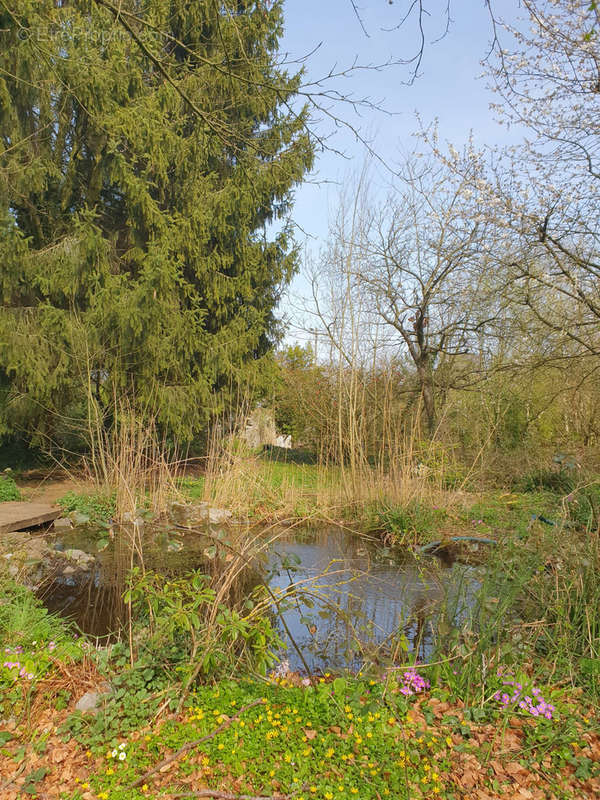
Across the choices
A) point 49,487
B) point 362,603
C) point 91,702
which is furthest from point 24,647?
point 49,487

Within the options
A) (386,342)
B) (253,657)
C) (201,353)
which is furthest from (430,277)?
(253,657)

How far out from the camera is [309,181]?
3.28 meters

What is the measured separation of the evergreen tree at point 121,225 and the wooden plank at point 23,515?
3.64 ft

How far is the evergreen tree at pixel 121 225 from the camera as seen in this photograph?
662 cm

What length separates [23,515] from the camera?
16.9 ft

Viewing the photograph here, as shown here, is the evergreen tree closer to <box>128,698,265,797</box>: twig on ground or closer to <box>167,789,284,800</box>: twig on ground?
<box>128,698,265,797</box>: twig on ground

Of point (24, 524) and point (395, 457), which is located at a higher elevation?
point (395, 457)

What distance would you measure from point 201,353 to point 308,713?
7.26 meters

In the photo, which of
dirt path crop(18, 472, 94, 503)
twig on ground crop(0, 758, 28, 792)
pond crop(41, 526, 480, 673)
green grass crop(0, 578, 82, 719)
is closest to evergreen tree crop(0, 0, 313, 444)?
dirt path crop(18, 472, 94, 503)

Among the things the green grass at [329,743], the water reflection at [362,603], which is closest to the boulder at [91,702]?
the green grass at [329,743]

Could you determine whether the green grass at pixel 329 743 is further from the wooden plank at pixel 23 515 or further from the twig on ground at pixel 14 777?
the wooden plank at pixel 23 515

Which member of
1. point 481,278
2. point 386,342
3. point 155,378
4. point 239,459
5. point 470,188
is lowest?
point 239,459

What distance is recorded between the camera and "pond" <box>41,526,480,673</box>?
2549 mm

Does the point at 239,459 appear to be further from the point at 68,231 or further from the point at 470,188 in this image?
the point at 470,188
